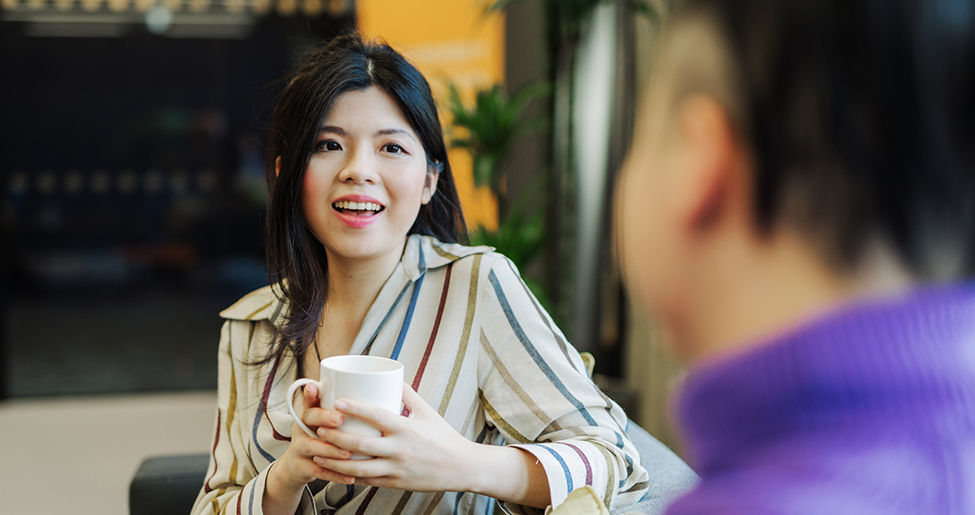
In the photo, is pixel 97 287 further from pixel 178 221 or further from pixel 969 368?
pixel 969 368

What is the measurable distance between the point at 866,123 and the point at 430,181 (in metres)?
1.04

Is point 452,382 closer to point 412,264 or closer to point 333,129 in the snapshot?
point 412,264

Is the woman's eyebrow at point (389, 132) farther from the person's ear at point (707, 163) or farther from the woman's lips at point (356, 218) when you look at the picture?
the person's ear at point (707, 163)

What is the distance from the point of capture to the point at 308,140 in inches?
47.8

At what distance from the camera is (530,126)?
2812 mm

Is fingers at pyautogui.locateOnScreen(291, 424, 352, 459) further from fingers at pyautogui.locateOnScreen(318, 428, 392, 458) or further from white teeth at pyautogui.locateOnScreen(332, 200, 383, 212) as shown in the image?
white teeth at pyautogui.locateOnScreen(332, 200, 383, 212)

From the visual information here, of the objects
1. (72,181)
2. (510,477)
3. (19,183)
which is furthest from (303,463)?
(19,183)

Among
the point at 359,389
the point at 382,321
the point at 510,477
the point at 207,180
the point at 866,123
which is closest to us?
the point at 866,123

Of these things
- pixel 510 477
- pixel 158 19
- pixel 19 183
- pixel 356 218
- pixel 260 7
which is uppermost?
pixel 260 7

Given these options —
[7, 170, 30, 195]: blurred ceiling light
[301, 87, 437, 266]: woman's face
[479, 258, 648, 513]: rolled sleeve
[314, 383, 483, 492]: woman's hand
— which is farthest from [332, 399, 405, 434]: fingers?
[7, 170, 30, 195]: blurred ceiling light

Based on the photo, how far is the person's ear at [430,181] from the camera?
135cm

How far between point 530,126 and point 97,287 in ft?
9.30

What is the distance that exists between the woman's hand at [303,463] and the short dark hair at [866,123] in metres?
0.63

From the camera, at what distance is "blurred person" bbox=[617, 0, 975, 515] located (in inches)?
14.4
